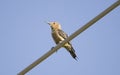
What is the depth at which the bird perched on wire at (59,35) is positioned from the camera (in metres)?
12.5

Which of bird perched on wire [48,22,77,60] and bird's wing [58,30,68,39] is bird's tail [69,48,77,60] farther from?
bird's wing [58,30,68,39]

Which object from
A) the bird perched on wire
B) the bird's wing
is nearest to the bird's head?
the bird perched on wire

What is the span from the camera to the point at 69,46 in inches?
500

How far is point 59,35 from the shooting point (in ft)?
42.6

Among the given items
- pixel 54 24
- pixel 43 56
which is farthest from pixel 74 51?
pixel 43 56

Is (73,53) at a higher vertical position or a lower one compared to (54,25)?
lower

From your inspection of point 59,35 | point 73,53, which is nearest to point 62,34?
point 59,35

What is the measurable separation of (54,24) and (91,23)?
29.9 ft

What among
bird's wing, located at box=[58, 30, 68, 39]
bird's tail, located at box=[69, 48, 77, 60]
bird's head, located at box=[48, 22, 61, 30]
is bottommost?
bird's tail, located at box=[69, 48, 77, 60]

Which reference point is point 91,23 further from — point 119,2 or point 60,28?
point 60,28

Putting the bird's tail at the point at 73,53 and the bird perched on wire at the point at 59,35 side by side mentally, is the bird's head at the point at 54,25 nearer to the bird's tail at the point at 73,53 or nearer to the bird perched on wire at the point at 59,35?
the bird perched on wire at the point at 59,35

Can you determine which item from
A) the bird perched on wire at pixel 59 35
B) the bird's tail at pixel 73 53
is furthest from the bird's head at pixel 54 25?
the bird's tail at pixel 73 53

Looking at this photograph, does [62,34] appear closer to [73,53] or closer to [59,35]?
[59,35]

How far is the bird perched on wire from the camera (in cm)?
1252
